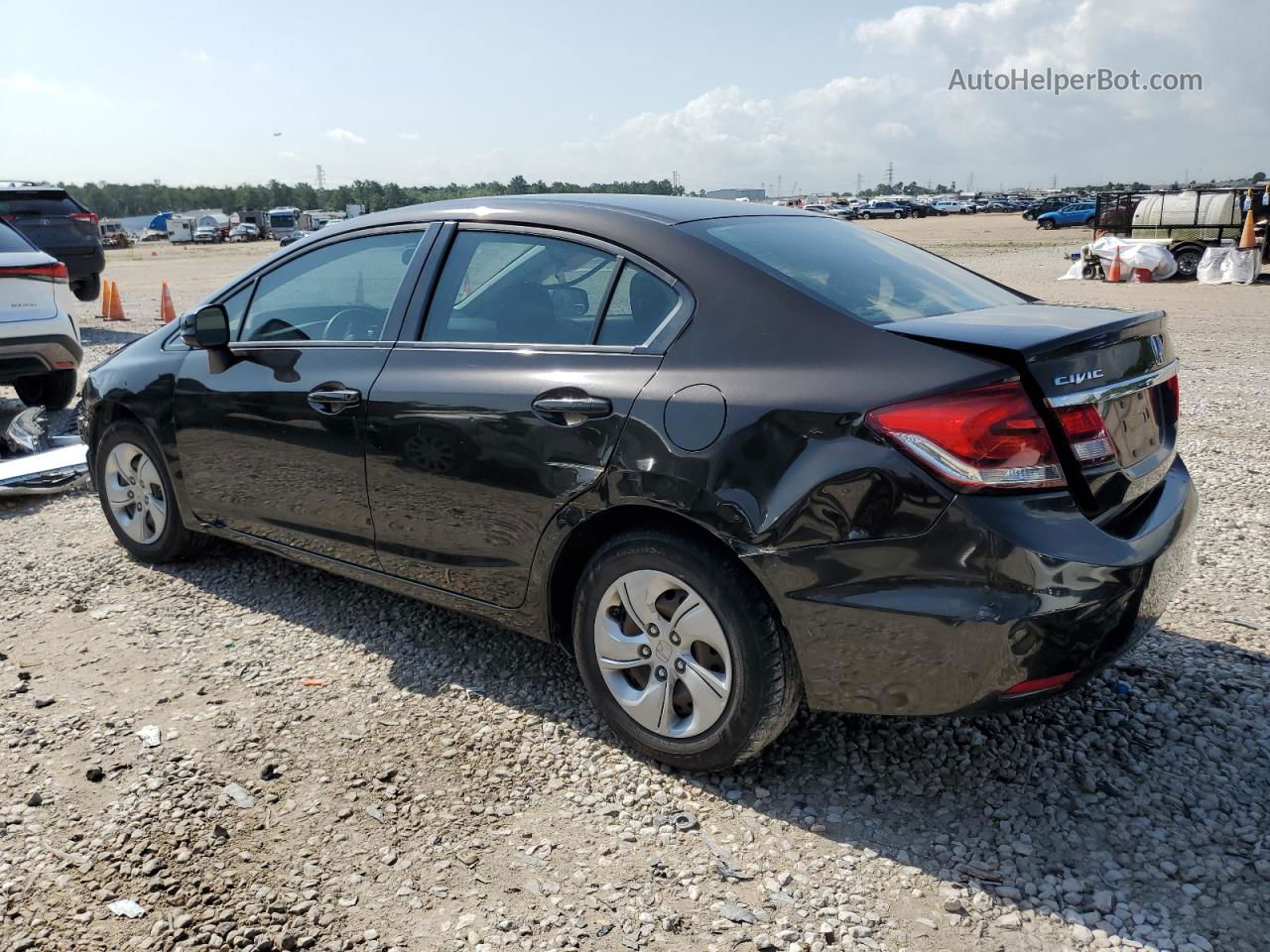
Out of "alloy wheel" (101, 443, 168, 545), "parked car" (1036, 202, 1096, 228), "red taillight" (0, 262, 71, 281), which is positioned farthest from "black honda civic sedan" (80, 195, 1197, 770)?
"parked car" (1036, 202, 1096, 228)

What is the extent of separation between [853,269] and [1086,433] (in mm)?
978

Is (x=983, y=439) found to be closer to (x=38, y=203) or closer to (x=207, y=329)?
(x=207, y=329)

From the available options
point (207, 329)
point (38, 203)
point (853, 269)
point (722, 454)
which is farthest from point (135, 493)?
point (38, 203)

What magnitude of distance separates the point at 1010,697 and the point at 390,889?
64.8 inches

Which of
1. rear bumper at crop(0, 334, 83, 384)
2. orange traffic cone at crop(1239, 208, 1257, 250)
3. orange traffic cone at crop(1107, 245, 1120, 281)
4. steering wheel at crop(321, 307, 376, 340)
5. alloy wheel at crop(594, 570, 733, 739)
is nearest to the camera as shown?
alloy wheel at crop(594, 570, 733, 739)

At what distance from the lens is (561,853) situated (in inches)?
112

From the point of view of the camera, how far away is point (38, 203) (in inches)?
558

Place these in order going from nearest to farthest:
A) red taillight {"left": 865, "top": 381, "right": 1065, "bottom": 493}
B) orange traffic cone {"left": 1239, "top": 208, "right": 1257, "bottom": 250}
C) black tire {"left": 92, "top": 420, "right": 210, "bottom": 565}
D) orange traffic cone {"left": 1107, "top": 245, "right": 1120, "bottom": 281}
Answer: red taillight {"left": 865, "top": 381, "right": 1065, "bottom": 493}, black tire {"left": 92, "top": 420, "right": 210, "bottom": 565}, orange traffic cone {"left": 1239, "top": 208, "right": 1257, "bottom": 250}, orange traffic cone {"left": 1107, "top": 245, "right": 1120, "bottom": 281}

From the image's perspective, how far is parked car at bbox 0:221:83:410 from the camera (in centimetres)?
790

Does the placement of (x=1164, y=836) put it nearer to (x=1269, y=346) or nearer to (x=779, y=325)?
(x=779, y=325)

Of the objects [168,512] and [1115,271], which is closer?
[168,512]

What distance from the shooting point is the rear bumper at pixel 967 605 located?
8.36 ft

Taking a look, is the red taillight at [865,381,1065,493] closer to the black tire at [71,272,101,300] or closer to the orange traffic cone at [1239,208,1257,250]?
the black tire at [71,272,101,300]

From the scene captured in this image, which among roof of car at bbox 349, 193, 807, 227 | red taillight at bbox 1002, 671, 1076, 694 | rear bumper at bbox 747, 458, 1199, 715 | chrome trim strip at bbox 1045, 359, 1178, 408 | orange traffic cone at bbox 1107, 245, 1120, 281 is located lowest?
orange traffic cone at bbox 1107, 245, 1120, 281
